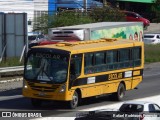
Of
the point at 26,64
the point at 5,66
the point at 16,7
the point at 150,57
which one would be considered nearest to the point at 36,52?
the point at 26,64

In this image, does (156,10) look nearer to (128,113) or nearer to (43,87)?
(43,87)

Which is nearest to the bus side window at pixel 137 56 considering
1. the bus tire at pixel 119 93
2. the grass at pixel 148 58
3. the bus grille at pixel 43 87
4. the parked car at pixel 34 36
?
the bus tire at pixel 119 93

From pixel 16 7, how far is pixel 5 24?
23967 mm

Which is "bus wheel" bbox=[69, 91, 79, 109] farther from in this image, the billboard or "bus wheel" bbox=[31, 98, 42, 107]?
the billboard

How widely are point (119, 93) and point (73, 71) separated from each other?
3698mm

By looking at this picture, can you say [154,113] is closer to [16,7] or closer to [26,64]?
[26,64]

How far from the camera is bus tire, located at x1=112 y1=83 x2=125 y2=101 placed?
26.8 meters

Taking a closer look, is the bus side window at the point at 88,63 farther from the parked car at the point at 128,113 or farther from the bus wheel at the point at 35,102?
the parked car at the point at 128,113

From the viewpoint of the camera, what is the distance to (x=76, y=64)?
79.2 feet

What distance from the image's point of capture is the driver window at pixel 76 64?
23.9 meters

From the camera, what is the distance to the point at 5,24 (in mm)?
40781

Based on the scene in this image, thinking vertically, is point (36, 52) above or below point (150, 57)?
above

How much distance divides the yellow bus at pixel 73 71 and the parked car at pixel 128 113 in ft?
17.5

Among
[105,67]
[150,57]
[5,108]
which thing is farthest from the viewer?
[150,57]
